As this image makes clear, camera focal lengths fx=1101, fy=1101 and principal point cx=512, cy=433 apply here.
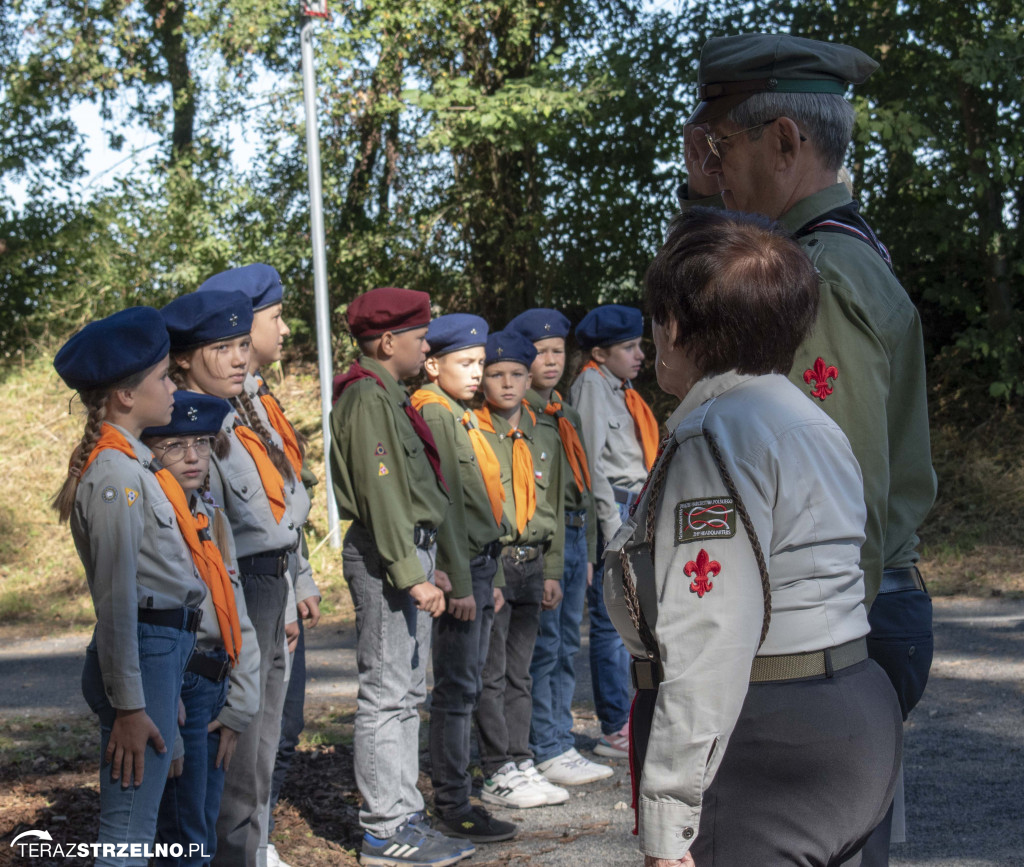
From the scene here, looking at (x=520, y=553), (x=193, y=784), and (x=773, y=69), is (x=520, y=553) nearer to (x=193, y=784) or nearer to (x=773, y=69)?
(x=193, y=784)

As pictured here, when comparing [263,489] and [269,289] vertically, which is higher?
[269,289]

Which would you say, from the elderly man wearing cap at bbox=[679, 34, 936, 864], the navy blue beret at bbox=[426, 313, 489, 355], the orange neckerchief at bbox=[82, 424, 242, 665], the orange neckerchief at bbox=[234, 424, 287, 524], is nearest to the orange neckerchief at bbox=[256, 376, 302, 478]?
the orange neckerchief at bbox=[234, 424, 287, 524]

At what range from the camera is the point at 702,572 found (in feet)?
5.87

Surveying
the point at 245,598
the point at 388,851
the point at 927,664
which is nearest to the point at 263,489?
the point at 245,598

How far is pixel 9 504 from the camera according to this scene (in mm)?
13078

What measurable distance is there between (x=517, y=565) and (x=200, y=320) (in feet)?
7.53

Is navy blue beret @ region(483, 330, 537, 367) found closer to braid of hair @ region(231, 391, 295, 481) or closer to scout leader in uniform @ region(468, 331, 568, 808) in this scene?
scout leader in uniform @ region(468, 331, 568, 808)

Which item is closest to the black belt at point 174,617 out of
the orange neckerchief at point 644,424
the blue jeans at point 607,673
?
the blue jeans at point 607,673

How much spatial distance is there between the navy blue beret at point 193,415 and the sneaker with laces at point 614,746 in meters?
3.31

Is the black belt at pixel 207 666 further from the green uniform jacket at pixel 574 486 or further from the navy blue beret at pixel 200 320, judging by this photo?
the green uniform jacket at pixel 574 486

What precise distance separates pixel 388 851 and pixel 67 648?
18.7 ft

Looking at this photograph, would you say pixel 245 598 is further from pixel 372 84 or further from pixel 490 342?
pixel 372 84

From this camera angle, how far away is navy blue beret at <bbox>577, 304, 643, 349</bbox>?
21.3ft

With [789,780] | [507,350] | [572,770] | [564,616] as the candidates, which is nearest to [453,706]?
[572,770]
